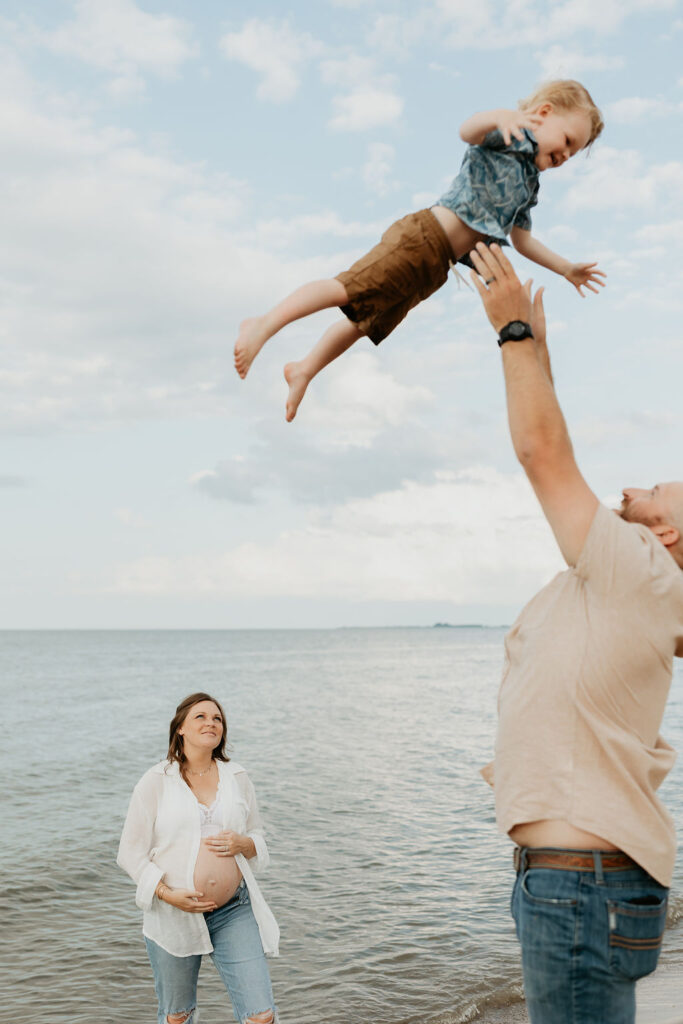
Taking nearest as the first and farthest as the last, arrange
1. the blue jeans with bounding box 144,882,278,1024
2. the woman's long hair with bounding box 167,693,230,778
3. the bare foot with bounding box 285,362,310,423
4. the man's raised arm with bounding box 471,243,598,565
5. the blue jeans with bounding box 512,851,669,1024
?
the blue jeans with bounding box 512,851,669,1024 → the man's raised arm with bounding box 471,243,598,565 → the bare foot with bounding box 285,362,310,423 → the blue jeans with bounding box 144,882,278,1024 → the woman's long hair with bounding box 167,693,230,778

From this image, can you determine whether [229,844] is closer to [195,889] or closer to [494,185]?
[195,889]

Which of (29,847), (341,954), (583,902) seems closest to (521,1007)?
(341,954)

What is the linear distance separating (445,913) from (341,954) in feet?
4.88

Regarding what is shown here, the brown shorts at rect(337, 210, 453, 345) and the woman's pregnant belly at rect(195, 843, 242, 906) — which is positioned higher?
the brown shorts at rect(337, 210, 453, 345)

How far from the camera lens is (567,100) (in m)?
2.79

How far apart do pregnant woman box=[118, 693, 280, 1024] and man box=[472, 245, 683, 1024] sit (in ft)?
9.21

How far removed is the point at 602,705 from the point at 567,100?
1835mm

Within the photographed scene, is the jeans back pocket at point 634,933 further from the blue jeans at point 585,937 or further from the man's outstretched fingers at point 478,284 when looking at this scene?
the man's outstretched fingers at point 478,284

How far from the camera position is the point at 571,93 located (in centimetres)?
281

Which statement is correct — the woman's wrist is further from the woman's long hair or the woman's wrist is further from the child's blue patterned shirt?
the child's blue patterned shirt

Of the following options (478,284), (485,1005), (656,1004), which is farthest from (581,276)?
(485,1005)

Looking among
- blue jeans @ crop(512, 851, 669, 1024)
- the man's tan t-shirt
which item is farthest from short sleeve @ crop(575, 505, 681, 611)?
blue jeans @ crop(512, 851, 669, 1024)

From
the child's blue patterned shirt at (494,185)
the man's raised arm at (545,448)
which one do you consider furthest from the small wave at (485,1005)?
the child's blue patterned shirt at (494,185)

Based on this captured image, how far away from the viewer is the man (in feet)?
6.49
